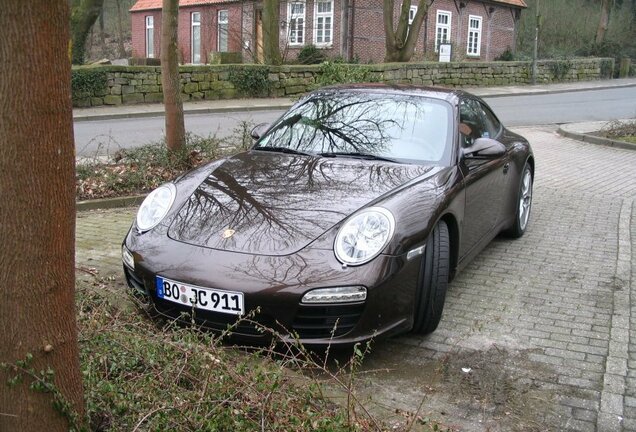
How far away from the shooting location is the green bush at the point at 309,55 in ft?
97.8

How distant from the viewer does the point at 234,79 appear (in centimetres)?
2073

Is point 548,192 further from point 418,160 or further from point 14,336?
point 14,336

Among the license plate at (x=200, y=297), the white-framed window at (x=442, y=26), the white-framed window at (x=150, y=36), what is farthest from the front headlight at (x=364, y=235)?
the white-framed window at (x=150, y=36)

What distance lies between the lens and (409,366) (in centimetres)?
367

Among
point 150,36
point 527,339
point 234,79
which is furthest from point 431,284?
point 150,36

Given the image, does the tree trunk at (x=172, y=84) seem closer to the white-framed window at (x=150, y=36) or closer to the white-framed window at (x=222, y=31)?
the white-framed window at (x=222, y=31)

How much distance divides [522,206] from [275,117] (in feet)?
35.9

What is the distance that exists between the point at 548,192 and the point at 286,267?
6.06m

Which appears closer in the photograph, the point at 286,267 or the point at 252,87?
the point at 286,267

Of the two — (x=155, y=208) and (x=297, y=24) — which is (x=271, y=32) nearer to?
(x=297, y=24)

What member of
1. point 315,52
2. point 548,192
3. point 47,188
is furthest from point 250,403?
point 315,52

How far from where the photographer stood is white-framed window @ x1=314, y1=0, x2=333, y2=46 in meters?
31.3

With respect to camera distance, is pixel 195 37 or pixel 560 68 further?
pixel 195 37

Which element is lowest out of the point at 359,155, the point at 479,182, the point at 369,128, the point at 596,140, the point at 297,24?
the point at 596,140
